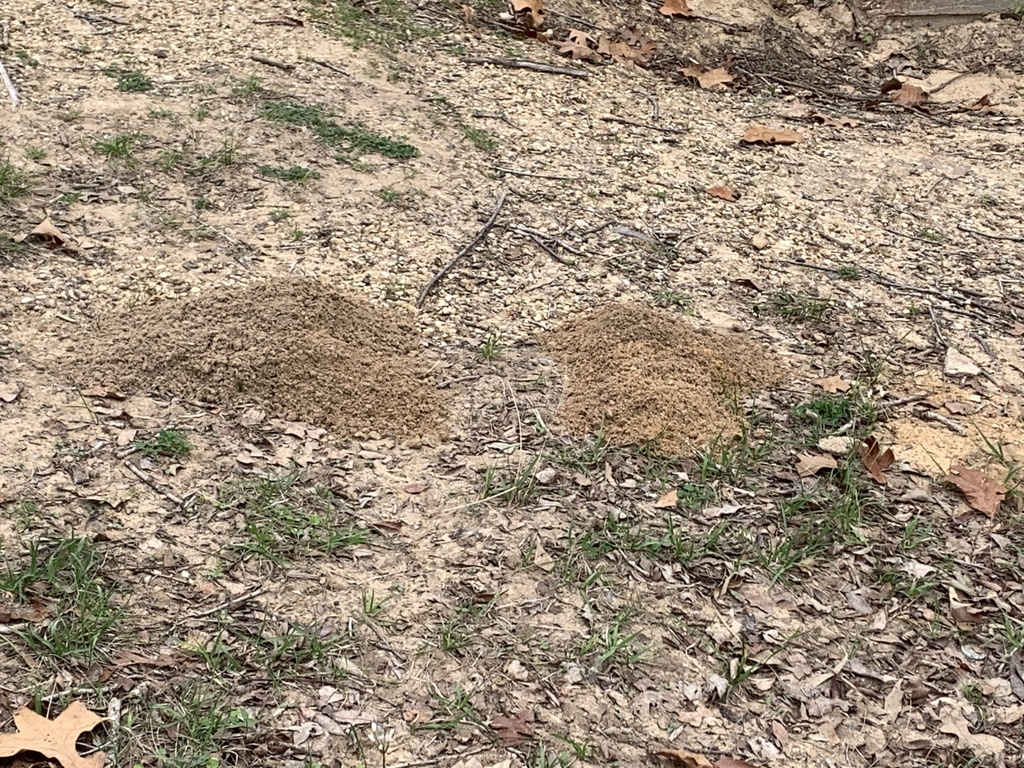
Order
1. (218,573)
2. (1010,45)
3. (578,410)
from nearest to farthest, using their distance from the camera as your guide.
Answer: (218,573) < (578,410) < (1010,45)

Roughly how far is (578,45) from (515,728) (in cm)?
495

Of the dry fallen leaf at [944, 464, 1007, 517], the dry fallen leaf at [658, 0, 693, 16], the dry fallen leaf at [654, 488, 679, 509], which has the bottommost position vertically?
the dry fallen leaf at [654, 488, 679, 509]

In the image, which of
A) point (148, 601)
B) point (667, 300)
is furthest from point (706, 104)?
point (148, 601)

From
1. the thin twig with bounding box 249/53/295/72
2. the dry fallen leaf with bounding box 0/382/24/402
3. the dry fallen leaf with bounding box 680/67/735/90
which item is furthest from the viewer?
the dry fallen leaf with bounding box 680/67/735/90

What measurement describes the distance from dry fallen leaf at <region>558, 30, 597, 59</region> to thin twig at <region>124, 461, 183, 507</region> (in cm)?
426

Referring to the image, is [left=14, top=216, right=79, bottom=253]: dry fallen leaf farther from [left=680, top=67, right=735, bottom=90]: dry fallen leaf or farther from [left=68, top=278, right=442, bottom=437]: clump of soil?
[left=680, top=67, right=735, bottom=90]: dry fallen leaf

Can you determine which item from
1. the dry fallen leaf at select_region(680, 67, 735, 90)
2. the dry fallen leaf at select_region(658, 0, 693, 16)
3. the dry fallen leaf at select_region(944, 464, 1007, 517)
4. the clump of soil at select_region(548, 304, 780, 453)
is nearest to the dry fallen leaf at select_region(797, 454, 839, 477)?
the clump of soil at select_region(548, 304, 780, 453)

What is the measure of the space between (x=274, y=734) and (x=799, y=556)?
1.59 metres

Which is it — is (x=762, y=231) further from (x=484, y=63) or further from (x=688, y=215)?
(x=484, y=63)

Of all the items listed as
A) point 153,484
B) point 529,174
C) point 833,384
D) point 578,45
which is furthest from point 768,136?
point 153,484

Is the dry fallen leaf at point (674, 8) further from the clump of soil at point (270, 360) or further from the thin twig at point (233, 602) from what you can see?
the thin twig at point (233, 602)

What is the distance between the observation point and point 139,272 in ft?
13.1

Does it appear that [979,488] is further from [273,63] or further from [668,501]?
[273,63]

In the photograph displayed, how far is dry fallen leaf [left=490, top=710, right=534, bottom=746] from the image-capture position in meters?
2.46
